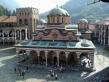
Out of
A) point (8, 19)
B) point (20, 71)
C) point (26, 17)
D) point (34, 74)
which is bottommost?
point (34, 74)

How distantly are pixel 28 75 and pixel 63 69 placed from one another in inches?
242

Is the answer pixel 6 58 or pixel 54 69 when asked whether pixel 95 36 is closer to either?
pixel 6 58

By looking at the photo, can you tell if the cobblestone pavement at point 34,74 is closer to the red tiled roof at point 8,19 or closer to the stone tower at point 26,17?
the stone tower at point 26,17

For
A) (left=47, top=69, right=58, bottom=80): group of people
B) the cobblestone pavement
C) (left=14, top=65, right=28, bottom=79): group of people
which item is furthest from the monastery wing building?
(left=47, top=69, right=58, bottom=80): group of people

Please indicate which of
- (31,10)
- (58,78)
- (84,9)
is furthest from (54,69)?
(84,9)

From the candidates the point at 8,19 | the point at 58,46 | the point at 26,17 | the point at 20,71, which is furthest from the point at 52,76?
the point at 8,19

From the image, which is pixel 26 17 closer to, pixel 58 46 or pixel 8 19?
pixel 8 19

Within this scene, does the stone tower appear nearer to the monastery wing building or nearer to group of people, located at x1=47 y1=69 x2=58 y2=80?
the monastery wing building

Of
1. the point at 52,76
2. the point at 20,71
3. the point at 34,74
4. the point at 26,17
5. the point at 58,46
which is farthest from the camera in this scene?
the point at 26,17

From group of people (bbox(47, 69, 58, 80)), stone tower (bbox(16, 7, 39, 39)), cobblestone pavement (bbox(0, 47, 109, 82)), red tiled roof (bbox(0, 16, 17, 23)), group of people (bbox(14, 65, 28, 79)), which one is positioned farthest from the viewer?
red tiled roof (bbox(0, 16, 17, 23))

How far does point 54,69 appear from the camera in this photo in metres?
42.9

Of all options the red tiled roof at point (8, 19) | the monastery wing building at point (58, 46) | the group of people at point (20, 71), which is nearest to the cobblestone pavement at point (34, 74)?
the group of people at point (20, 71)

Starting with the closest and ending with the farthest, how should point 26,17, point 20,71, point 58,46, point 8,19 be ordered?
point 20,71 → point 58,46 → point 26,17 → point 8,19

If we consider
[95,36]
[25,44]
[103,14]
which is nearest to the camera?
[25,44]
